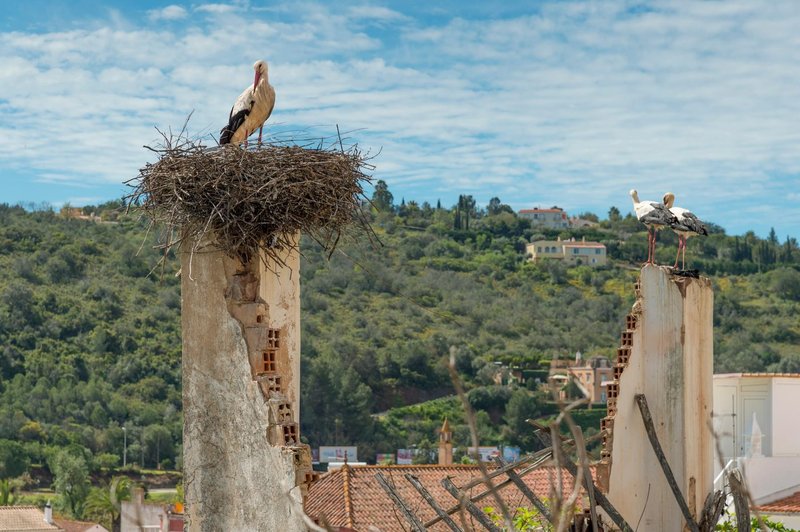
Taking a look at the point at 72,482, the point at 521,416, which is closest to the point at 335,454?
the point at 521,416

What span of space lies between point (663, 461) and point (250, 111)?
13.9 ft

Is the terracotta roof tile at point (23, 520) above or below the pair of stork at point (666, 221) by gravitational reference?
below

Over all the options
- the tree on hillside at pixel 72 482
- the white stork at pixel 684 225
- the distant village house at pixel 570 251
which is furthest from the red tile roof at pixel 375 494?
the distant village house at pixel 570 251

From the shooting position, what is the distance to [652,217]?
42.2 feet

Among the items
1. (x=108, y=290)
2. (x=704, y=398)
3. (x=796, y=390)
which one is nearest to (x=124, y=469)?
(x=108, y=290)

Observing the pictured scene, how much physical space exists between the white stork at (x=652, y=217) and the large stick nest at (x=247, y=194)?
2517mm

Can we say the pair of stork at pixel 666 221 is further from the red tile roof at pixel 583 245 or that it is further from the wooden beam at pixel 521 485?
the red tile roof at pixel 583 245

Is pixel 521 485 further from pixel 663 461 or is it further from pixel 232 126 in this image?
pixel 232 126

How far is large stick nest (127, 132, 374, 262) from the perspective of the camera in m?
11.4

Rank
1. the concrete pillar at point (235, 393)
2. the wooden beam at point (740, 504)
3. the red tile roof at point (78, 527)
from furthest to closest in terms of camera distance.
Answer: the red tile roof at point (78, 527) < the concrete pillar at point (235, 393) < the wooden beam at point (740, 504)

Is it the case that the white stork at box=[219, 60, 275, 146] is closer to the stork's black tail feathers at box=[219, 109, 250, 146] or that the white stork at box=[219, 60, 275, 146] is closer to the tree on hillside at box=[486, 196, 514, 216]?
the stork's black tail feathers at box=[219, 109, 250, 146]

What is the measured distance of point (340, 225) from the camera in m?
12.2

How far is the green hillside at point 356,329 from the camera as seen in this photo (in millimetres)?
71688

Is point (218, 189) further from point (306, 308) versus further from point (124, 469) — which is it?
point (306, 308)
